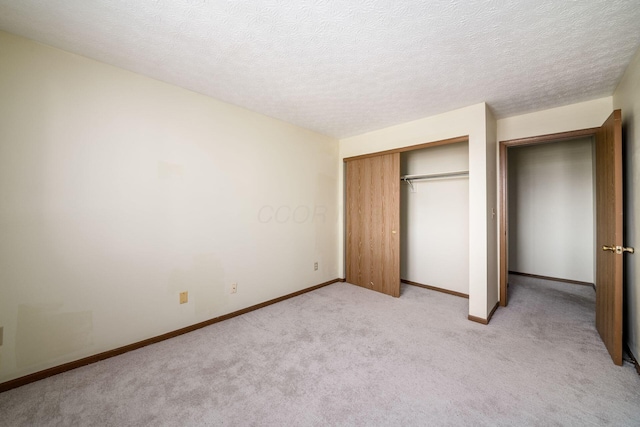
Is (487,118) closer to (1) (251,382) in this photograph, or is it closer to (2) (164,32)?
(2) (164,32)

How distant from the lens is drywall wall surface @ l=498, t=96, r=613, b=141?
102 inches

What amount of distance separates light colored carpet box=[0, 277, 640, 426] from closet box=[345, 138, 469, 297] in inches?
38.7

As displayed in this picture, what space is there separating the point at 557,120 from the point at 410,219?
209 cm

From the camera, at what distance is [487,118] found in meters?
2.71

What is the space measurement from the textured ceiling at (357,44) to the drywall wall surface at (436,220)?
118cm

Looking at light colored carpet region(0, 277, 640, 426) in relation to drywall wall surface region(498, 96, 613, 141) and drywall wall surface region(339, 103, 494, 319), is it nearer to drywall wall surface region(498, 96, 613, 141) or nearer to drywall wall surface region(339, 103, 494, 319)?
drywall wall surface region(339, 103, 494, 319)

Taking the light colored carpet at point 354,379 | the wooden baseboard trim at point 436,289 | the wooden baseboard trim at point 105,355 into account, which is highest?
the wooden baseboard trim at point 436,289

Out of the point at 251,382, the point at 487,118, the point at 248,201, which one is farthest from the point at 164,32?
the point at 487,118

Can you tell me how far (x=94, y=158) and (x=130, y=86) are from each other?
0.70m

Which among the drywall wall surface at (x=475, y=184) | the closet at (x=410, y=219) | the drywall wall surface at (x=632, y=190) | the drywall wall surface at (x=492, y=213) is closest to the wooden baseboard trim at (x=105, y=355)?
the closet at (x=410, y=219)

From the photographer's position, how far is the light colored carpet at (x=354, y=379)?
57.2 inches

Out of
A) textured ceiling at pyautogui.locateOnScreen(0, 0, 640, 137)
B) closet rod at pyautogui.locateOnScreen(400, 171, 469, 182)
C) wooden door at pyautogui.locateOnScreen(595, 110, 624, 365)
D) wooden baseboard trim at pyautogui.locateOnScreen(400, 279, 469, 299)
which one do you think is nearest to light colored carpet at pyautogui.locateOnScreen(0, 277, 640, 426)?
wooden door at pyautogui.locateOnScreen(595, 110, 624, 365)

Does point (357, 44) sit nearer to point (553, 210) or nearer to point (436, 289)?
point (436, 289)

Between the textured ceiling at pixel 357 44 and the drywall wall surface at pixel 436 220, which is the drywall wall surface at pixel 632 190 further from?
the drywall wall surface at pixel 436 220
